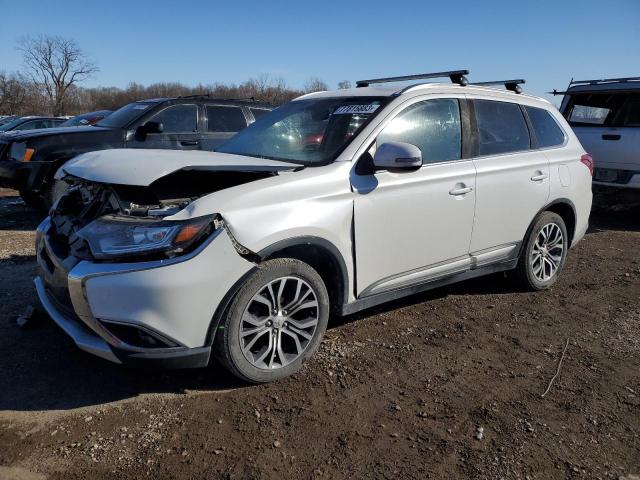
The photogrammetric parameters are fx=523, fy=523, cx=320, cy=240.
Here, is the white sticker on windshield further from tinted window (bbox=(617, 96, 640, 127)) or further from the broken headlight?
tinted window (bbox=(617, 96, 640, 127))

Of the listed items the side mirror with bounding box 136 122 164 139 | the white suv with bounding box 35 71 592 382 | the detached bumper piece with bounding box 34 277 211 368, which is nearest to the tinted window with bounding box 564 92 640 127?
the white suv with bounding box 35 71 592 382

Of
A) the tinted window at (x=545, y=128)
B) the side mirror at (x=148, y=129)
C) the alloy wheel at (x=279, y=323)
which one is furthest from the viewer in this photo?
the side mirror at (x=148, y=129)

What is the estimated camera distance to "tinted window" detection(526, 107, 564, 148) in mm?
4824

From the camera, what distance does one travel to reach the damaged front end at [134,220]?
273 centimetres

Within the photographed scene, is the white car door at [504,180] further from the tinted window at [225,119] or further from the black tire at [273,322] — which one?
the tinted window at [225,119]

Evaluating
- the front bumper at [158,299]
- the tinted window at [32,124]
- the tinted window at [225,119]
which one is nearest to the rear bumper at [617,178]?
the tinted window at [225,119]

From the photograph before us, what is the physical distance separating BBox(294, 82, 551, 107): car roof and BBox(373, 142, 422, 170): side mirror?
613 mm

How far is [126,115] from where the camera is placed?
7797 mm

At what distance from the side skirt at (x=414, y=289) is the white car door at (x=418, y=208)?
50 mm

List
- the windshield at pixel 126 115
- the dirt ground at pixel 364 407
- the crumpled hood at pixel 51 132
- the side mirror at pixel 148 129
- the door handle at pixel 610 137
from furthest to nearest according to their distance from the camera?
the door handle at pixel 610 137 → the windshield at pixel 126 115 → the side mirror at pixel 148 129 → the crumpled hood at pixel 51 132 → the dirt ground at pixel 364 407

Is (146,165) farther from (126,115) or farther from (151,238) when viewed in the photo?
(126,115)

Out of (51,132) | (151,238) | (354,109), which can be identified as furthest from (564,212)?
(51,132)

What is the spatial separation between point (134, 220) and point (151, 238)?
219 millimetres

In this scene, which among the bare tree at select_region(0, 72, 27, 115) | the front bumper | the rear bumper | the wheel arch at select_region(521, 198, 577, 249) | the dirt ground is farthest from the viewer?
the bare tree at select_region(0, 72, 27, 115)
